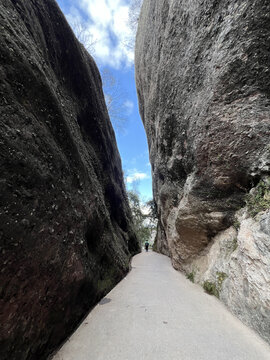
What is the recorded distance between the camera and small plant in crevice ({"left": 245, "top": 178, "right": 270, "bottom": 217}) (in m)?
3.08

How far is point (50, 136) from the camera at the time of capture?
3139mm

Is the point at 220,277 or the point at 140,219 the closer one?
the point at 220,277

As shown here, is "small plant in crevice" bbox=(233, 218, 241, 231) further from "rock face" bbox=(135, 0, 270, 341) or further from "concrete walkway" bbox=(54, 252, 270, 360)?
"concrete walkway" bbox=(54, 252, 270, 360)

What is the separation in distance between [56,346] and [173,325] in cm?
185

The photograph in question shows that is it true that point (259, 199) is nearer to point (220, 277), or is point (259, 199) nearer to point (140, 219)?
point (220, 277)

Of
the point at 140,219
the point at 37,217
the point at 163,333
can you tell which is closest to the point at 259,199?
the point at 163,333

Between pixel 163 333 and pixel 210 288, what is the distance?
1963mm

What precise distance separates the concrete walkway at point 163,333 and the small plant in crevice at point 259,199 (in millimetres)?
2068

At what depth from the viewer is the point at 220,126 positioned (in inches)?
161

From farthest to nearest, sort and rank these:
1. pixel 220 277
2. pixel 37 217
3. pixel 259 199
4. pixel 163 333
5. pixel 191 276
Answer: pixel 191 276 < pixel 220 277 < pixel 259 199 < pixel 163 333 < pixel 37 217

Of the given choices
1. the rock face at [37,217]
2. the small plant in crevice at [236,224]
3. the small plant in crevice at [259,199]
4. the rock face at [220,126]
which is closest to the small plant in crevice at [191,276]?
the rock face at [220,126]

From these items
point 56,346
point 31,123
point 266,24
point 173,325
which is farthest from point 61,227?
point 266,24

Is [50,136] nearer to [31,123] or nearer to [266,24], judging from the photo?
[31,123]

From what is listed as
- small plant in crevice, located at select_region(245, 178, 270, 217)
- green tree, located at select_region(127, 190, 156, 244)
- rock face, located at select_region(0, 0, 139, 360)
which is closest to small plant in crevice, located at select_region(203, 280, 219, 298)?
small plant in crevice, located at select_region(245, 178, 270, 217)
